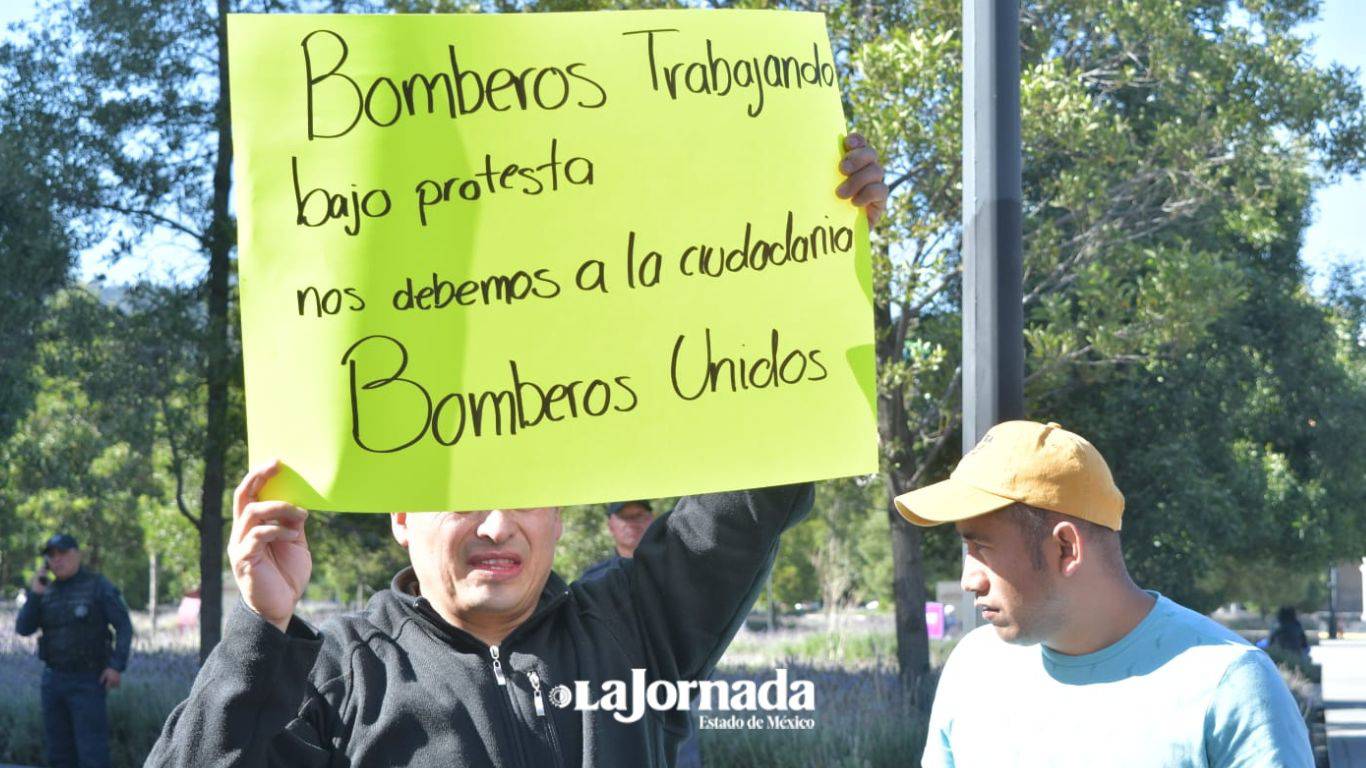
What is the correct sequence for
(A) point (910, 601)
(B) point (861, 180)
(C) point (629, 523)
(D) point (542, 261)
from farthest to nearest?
1. (A) point (910, 601)
2. (C) point (629, 523)
3. (B) point (861, 180)
4. (D) point (542, 261)

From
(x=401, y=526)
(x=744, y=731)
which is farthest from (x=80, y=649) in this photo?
(x=401, y=526)

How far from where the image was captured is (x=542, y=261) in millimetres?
2682

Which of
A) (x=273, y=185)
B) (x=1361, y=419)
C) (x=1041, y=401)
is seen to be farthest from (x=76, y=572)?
(x=1361, y=419)

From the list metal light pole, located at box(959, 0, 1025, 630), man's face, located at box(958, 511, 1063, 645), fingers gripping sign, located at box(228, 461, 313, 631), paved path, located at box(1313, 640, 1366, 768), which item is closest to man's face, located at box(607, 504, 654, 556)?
metal light pole, located at box(959, 0, 1025, 630)

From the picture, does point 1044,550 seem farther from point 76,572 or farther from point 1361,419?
point 1361,419

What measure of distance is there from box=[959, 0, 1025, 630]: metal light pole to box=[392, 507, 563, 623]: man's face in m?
1.69

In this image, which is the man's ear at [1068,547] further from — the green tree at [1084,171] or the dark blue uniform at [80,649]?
the dark blue uniform at [80,649]

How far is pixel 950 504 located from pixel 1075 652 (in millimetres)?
330

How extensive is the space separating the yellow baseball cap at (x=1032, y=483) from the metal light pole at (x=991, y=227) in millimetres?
994

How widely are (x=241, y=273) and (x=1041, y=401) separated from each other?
13.8m

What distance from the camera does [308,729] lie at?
2400 mm

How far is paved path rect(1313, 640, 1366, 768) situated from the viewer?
1649 cm

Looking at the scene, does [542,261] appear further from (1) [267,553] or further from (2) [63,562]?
(2) [63,562]

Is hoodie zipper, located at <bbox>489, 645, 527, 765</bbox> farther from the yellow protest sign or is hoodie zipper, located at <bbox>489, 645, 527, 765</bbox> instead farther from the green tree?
the green tree
